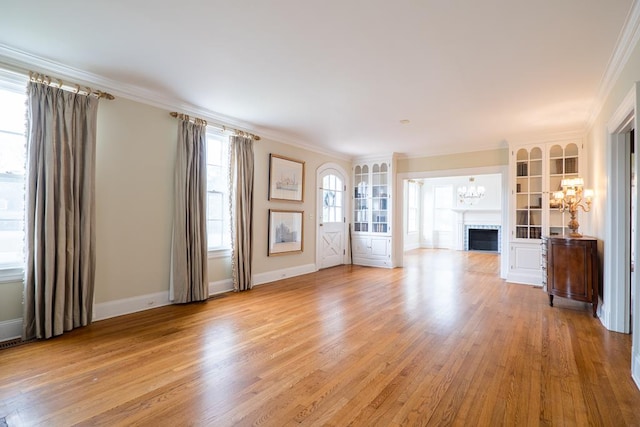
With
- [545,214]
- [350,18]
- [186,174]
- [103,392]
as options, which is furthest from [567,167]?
[103,392]

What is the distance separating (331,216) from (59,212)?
17.0 ft

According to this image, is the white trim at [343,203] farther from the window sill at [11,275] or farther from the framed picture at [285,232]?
the window sill at [11,275]

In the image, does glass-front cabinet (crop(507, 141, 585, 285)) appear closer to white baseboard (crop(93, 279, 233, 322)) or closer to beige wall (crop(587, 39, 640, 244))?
beige wall (crop(587, 39, 640, 244))

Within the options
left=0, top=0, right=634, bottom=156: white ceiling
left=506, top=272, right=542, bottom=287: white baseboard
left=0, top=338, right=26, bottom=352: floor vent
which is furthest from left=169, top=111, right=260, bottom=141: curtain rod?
left=506, top=272, right=542, bottom=287: white baseboard

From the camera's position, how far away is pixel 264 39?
2.79m

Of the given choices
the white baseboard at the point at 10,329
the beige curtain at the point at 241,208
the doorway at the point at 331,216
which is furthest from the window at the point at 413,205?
the white baseboard at the point at 10,329

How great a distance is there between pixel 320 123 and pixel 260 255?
8.25ft

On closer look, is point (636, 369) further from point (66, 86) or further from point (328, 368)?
point (66, 86)

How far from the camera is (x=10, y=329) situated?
3.04m

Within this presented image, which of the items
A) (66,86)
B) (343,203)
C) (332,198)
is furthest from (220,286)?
(343,203)

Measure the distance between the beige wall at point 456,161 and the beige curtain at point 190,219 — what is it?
4.79 metres

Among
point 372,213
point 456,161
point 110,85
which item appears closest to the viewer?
point 110,85

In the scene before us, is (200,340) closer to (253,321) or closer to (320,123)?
(253,321)

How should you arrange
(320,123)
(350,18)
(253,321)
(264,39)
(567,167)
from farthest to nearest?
(567,167)
(320,123)
(253,321)
(264,39)
(350,18)
